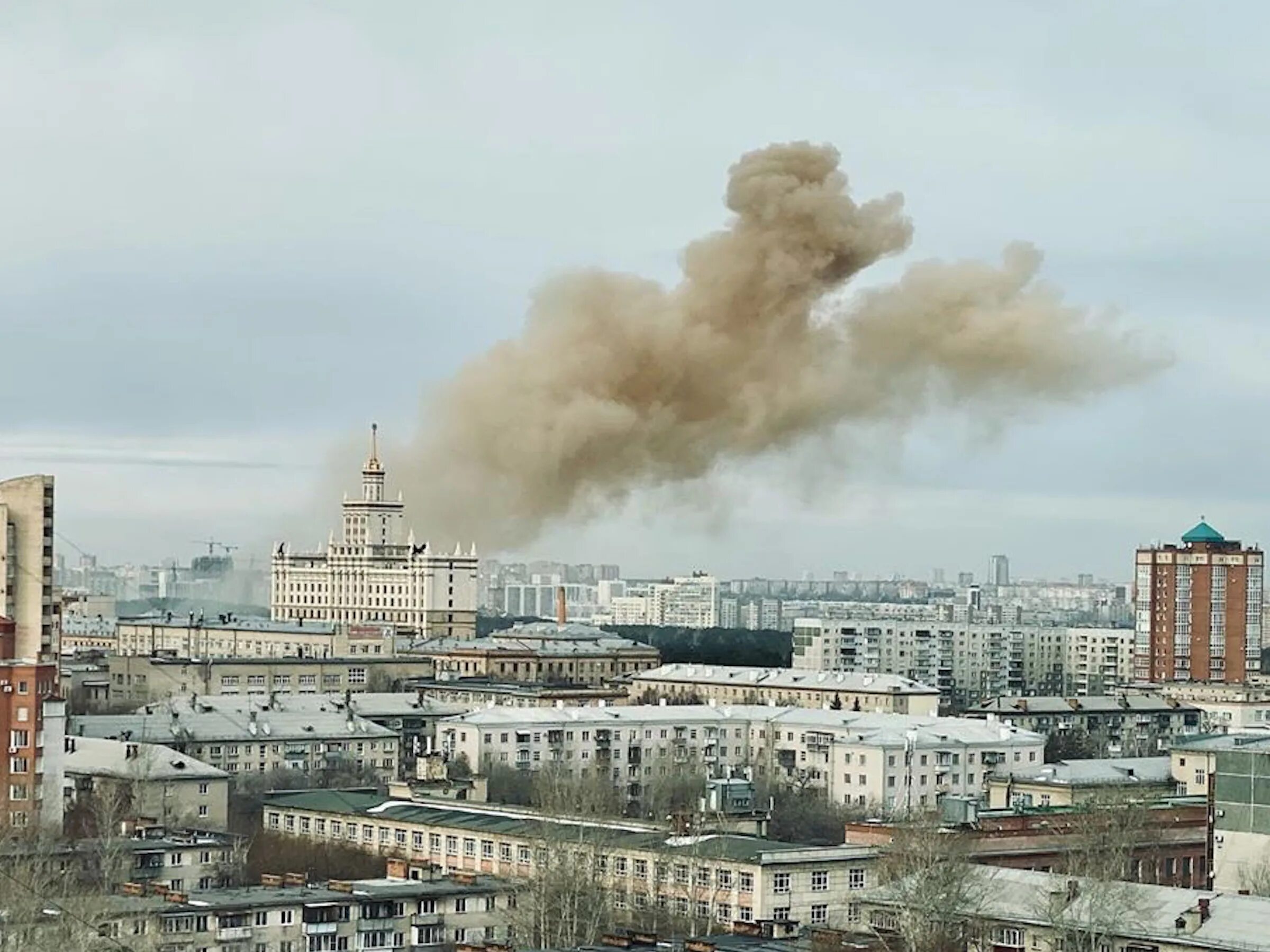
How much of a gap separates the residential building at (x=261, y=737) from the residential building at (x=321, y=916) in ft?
63.5

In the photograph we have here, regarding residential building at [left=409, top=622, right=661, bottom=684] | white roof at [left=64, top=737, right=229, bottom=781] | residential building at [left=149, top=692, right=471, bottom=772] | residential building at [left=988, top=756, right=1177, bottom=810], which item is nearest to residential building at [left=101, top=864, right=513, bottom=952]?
white roof at [left=64, top=737, right=229, bottom=781]

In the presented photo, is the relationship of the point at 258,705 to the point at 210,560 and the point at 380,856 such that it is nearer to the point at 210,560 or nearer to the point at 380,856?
the point at 380,856

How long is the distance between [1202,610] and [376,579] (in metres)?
32.5

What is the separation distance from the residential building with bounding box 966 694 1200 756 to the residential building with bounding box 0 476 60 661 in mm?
23522

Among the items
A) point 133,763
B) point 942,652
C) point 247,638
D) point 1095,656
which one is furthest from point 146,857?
Answer: point 1095,656

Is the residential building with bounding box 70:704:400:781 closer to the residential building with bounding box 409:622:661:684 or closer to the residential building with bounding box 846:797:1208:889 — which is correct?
the residential building with bounding box 846:797:1208:889

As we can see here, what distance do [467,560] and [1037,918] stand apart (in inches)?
2823

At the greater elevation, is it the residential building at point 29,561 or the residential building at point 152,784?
the residential building at point 29,561

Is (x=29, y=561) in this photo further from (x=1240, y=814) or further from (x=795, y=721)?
(x=1240, y=814)

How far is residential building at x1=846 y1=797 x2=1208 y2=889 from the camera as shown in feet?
104

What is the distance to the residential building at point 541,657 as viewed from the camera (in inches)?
3091

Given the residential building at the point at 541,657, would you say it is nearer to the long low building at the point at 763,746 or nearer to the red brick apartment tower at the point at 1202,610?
the red brick apartment tower at the point at 1202,610

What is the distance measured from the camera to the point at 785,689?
65375 millimetres

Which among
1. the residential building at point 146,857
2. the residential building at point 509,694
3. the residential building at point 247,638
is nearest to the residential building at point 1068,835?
the residential building at point 146,857
